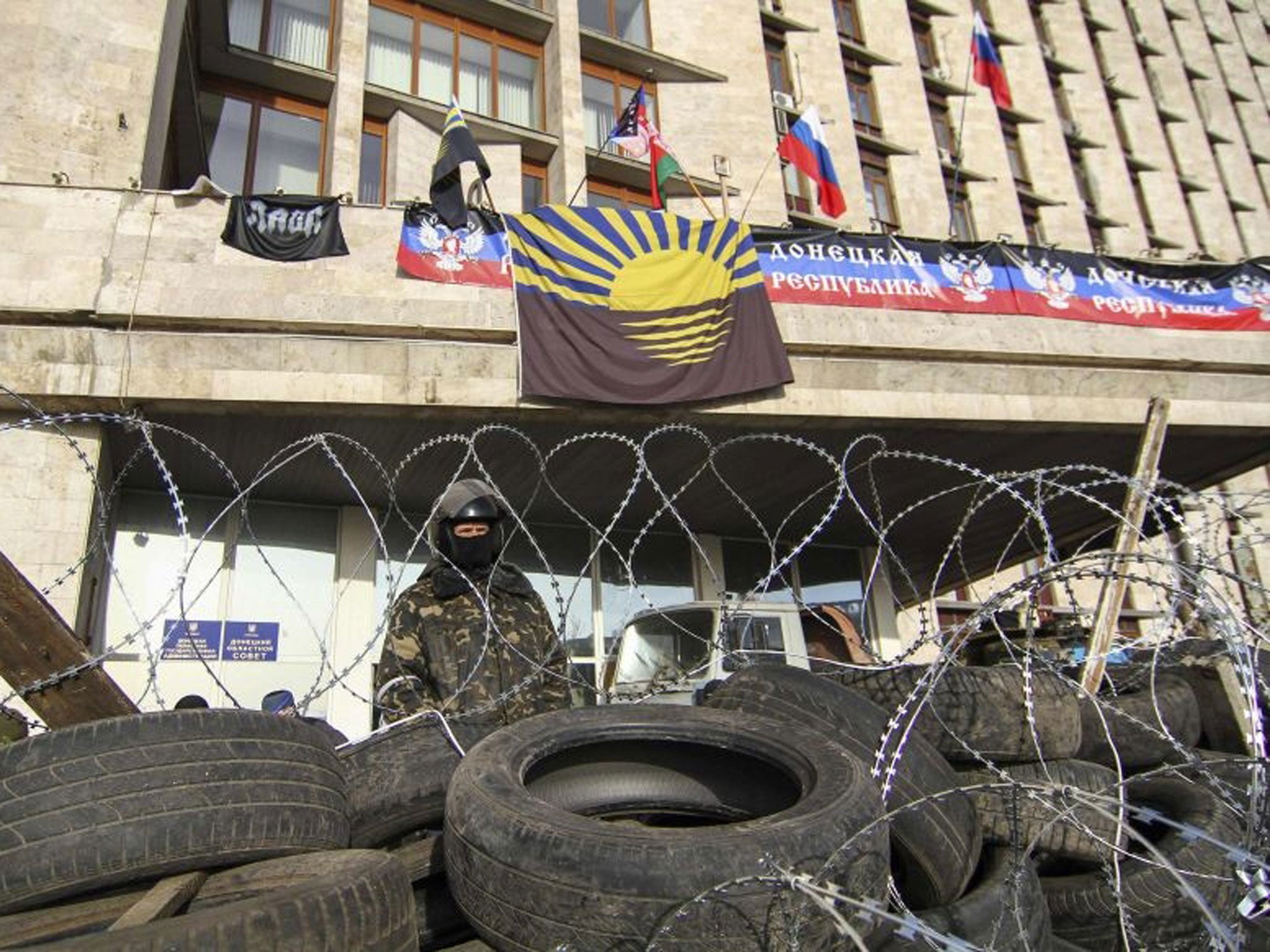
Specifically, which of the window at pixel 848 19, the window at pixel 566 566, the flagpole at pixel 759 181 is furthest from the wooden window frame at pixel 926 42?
the window at pixel 566 566

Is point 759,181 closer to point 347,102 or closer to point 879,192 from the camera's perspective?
point 879,192

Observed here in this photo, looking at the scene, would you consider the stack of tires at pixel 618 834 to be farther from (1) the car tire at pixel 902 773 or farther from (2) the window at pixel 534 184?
(2) the window at pixel 534 184

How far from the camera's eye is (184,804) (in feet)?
8.44

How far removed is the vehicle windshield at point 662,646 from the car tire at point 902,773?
4437mm

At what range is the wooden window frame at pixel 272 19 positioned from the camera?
1481 cm

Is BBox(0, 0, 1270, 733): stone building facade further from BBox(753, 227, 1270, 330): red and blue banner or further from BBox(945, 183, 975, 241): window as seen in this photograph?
BBox(945, 183, 975, 241): window

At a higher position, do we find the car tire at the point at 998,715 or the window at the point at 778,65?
the window at the point at 778,65

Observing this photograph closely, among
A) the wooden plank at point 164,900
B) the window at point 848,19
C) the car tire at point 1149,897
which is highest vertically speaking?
the window at point 848,19

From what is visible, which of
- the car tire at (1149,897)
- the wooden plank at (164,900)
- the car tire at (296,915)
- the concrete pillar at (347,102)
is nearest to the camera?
the car tire at (296,915)

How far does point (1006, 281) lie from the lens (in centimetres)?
1162

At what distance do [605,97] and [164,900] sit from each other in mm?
18671

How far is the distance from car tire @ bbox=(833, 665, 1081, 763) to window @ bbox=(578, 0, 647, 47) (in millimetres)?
18237

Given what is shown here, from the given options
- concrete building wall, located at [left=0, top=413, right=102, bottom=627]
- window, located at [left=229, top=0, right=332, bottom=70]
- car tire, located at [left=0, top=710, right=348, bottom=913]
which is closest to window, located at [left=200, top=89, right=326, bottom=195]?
window, located at [left=229, top=0, right=332, bottom=70]

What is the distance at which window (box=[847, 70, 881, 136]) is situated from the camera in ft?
75.9
